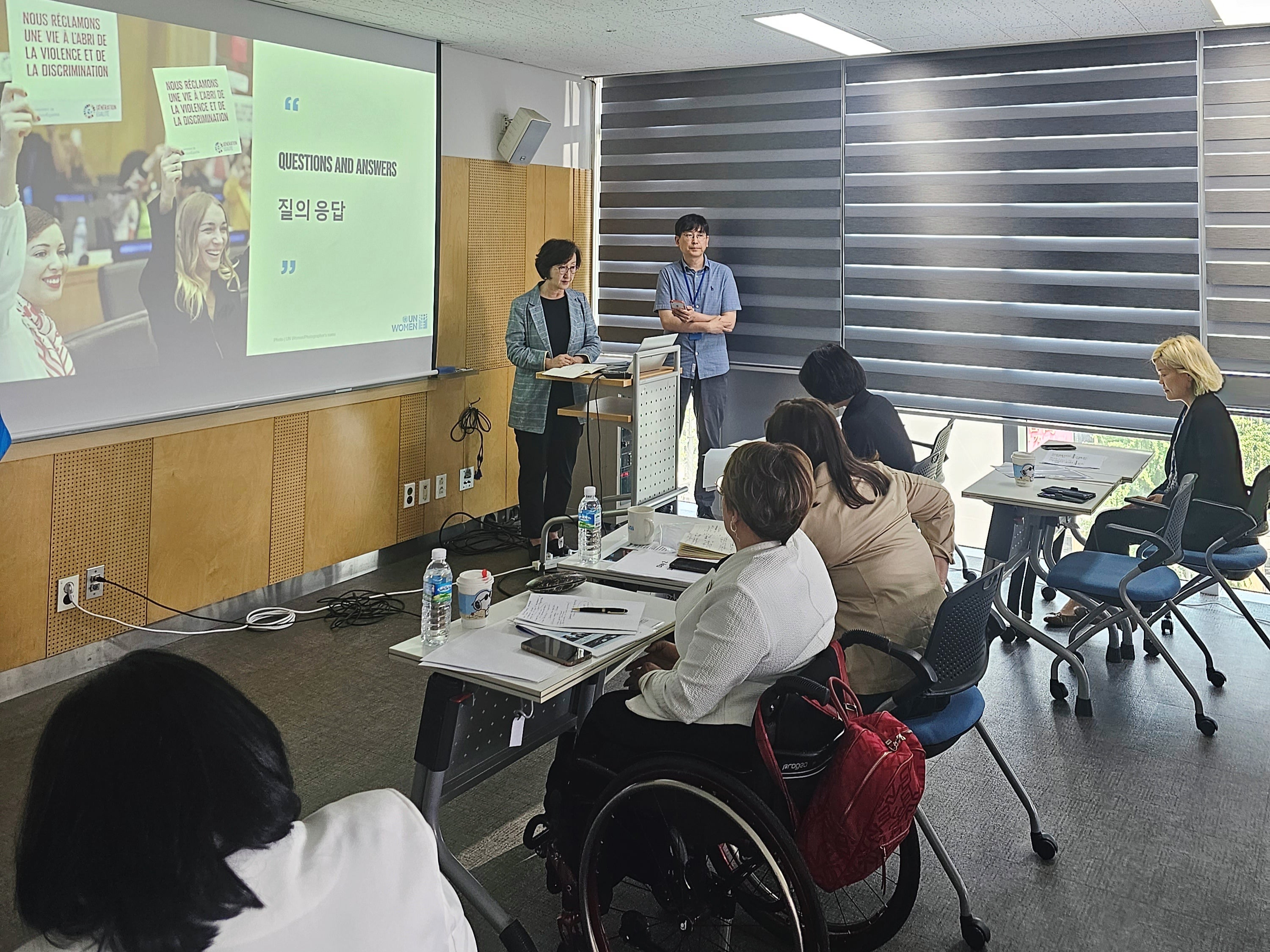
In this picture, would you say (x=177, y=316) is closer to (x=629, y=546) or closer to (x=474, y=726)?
(x=629, y=546)

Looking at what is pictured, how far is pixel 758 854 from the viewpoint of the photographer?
220 centimetres

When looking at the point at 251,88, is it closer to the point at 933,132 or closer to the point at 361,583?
the point at 361,583

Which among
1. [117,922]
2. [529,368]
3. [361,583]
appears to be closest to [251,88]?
[529,368]

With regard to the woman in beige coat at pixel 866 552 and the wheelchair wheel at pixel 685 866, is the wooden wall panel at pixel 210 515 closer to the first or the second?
the wheelchair wheel at pixel 685 866

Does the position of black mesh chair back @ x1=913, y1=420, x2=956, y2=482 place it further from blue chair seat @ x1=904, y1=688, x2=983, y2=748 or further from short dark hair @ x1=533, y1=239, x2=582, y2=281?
short dark hair @ x1=533, y1=239, x2=582, y2=281

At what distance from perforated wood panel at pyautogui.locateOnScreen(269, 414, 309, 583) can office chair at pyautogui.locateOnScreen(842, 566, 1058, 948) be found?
3.27 m

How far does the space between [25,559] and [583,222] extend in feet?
13.9

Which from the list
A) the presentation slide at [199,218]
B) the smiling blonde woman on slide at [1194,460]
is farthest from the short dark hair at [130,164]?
the smiling blonde woman on slide at [1194,460]

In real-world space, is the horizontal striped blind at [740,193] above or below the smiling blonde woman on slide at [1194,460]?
above

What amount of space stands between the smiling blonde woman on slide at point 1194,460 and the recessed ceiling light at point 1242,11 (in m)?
1.44

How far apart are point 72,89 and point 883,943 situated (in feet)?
13.2

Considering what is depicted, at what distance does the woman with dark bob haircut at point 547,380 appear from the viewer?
587 cm

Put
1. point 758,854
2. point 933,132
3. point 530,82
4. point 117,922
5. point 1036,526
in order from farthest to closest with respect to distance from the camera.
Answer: point 530,82 → point 933,132 → point 1036,526 → point 758,854 → point 117,922

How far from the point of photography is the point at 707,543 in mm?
3396
